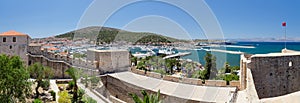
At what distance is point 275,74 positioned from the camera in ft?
30.0

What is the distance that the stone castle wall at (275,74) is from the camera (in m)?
9.05

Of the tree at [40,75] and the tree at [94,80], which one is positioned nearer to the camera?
the tree at [40,75]

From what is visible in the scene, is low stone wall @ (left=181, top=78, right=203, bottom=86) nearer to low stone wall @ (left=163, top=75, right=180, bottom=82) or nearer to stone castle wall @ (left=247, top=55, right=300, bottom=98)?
low stone wall @ (left=163, top=75, right=180, bottom=82)

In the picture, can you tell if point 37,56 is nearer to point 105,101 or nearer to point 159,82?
point 105,101

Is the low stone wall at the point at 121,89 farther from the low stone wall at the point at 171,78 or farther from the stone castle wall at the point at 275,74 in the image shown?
the stone castle wall at the point at 275,74

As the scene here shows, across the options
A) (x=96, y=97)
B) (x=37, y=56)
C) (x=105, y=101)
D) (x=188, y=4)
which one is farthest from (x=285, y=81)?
(x=37, y=56)

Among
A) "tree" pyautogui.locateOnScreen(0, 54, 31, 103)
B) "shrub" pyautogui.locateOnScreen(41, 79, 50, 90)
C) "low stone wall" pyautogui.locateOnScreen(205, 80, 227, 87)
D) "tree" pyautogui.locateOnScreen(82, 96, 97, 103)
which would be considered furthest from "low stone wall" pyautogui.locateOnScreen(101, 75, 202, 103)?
"tree" pyautogui.locateOnScreen(0, 54, 31, 103)

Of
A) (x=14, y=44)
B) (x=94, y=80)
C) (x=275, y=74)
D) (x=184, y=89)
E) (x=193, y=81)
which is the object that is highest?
(x=14, y=44)

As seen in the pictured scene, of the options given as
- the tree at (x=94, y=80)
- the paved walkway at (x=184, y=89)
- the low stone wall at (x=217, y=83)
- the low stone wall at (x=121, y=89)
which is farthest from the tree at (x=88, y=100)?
the low stone wall at (x=217, y=83)

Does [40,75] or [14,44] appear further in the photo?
[14,44]

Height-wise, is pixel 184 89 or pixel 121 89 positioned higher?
pixel 184 89

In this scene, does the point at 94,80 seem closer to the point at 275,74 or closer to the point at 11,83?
the point at 11,83

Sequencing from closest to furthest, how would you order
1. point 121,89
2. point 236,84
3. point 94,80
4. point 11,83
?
point 11,83 → point 236,84 → point 121,89 → point 94,80

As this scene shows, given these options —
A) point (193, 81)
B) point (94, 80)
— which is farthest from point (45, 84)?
point (193, 81)
